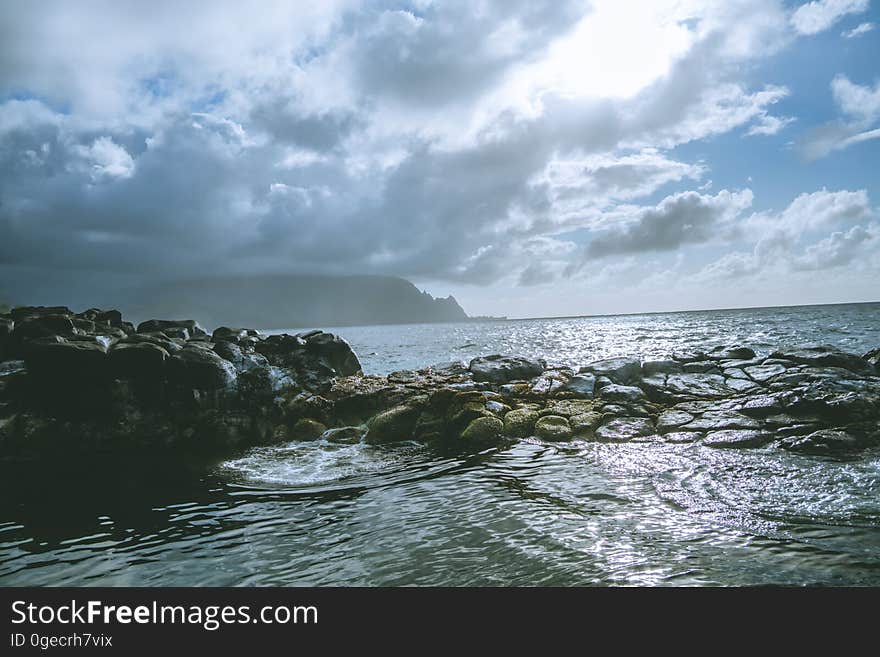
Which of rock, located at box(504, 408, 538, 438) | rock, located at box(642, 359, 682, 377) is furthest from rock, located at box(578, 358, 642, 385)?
rock, located at box(504, 408, 538, 438)

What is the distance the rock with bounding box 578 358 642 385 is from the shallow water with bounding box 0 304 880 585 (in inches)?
315

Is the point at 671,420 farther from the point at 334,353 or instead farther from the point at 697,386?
the point at 334,353

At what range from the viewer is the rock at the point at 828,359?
1975 cm

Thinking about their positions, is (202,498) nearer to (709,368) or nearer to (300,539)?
(300,539)

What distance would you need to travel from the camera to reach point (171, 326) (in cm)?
3066

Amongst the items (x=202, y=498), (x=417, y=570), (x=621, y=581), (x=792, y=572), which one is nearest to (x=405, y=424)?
(x=202, y=498)

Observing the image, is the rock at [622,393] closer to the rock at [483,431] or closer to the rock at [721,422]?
the rock at [721,422]

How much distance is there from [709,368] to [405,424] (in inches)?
621

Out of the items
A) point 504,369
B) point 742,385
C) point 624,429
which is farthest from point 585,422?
point 504,369

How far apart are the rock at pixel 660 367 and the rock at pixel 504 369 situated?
18.3 ft

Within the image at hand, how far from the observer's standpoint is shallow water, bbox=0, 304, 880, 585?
6.50m

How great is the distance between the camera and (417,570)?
21.8ft

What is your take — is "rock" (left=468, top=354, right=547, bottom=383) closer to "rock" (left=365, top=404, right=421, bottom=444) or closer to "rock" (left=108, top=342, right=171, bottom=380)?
"rock" (left=365, top=404, right=421, bottom=444)

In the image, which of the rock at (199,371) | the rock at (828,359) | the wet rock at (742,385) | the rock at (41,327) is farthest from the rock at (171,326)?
the rock at (828,359)
